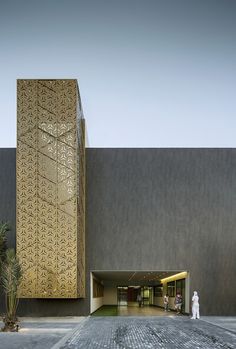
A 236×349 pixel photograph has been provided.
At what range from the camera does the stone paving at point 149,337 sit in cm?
995

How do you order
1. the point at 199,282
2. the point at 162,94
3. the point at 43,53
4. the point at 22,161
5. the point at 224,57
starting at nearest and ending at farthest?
1. the point at 22,161
2. the point at 199,282
3. the point at 224,57
4. the point at 43,53
5. the point at 162,94

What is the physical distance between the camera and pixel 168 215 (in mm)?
20250

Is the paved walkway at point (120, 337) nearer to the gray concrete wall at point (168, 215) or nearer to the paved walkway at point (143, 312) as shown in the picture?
the gray concrete wall at point (168, 215)

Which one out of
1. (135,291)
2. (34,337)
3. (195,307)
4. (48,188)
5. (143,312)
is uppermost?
(48,188)

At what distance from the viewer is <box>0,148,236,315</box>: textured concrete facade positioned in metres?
19.8

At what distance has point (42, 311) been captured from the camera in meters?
18.9

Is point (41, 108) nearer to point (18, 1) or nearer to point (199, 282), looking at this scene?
point (18, 1)

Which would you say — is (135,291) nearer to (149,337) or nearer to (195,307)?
(195,307)

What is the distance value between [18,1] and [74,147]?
9396mm

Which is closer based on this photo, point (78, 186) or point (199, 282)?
point (78, 186)

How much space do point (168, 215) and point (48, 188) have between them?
6.25 m

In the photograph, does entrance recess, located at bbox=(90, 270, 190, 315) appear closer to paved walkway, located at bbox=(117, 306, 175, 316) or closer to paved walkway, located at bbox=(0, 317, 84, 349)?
paved walkway, located at bbox=(117, 306, 175, 316)

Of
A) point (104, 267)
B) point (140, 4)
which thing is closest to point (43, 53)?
point (140, 4)

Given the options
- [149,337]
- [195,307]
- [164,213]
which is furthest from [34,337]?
[164,213]
